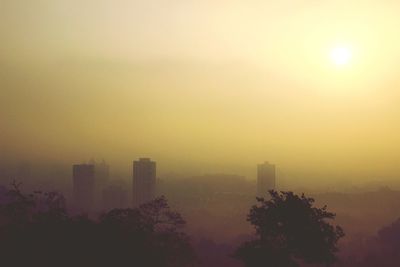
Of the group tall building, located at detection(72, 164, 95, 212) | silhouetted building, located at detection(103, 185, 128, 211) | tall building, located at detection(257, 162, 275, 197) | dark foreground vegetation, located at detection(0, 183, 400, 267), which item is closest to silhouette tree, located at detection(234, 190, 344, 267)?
dark foreground vegetation, located at detection(0, 183, 400, 267)

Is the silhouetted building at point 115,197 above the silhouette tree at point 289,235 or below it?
below

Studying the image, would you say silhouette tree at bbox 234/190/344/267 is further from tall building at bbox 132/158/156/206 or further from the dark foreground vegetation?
tall building at bbox 132/158/156/206

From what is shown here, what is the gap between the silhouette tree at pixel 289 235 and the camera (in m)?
41.1

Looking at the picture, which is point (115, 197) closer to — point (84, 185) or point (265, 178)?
point (84, 185)

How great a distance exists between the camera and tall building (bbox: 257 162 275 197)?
7333 inches

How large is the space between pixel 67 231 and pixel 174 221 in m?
11.9

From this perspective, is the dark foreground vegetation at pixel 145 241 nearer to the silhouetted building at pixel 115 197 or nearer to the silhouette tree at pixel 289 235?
the silhouette tree at pixel 289 235

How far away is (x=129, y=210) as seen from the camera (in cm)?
5012

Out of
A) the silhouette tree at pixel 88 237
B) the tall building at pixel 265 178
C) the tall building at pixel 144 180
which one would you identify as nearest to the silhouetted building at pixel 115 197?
the tall building at pixel 144 180

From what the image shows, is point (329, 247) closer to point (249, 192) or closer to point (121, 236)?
point (121, 236)

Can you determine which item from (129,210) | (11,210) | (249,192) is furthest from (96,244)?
(249,192)

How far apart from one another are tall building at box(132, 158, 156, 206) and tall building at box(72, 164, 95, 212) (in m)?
13.9

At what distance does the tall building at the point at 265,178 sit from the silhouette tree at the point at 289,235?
470ft

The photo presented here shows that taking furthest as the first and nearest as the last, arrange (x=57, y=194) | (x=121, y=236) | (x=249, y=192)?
(x=249, y=192)
(x=57, y=194)
(x=121, y=236)
